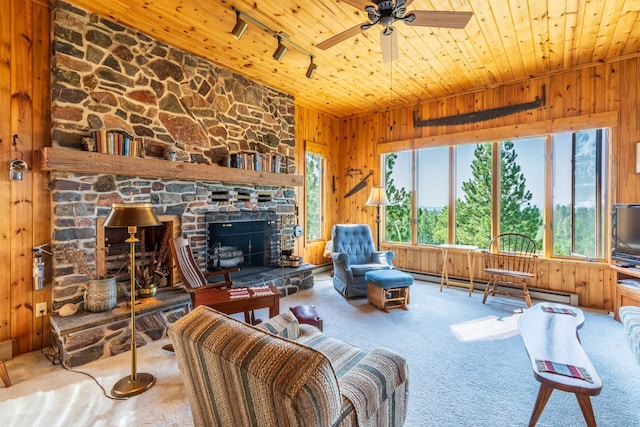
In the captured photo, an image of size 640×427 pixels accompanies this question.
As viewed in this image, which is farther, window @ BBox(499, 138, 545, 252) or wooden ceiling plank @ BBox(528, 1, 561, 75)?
window @ BBox(499, 138, 545, 252)

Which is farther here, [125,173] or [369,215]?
[369,215]

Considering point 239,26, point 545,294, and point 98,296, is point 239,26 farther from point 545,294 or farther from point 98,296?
point 545,294

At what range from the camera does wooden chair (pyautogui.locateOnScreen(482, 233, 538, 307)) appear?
163 inches

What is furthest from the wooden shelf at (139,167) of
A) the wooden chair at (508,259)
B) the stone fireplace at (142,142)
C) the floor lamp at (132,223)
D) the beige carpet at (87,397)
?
the wooden chair at (508,259)

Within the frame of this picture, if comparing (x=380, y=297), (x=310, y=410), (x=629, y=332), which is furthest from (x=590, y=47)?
(x=310, y=410)

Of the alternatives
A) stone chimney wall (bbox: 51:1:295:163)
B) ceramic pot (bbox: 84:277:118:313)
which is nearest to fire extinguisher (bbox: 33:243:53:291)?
ceramic pot (bbox: 84:277:118:313)

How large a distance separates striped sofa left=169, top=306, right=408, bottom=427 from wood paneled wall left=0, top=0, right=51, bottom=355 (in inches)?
94.4

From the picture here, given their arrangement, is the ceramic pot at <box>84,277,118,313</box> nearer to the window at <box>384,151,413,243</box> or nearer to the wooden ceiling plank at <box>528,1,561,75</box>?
the window at <box>384,151,413,243</box>

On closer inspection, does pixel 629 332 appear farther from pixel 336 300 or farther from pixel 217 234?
pixel 217 234

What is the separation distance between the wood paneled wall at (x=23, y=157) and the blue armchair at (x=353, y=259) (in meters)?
3.24

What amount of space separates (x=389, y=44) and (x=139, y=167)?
2.72 m

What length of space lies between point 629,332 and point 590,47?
318 cm

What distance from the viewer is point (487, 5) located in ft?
9.19

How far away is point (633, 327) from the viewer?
219 centimetres
